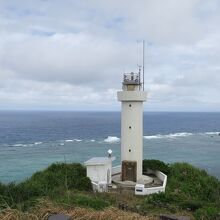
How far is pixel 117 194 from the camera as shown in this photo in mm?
17422

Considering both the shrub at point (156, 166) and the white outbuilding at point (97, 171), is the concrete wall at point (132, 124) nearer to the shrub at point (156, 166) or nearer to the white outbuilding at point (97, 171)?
the white outbuilding at point (97, 171)

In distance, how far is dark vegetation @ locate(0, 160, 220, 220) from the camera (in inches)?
363

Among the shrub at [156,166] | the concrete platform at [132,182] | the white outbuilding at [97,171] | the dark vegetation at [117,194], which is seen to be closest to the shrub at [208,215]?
the dark vegetation at [117,194]

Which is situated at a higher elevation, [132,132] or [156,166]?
[132,132]

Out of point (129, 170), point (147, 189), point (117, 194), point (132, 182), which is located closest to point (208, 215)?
point (117, 194)

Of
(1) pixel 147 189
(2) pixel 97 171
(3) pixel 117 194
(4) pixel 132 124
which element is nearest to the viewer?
(3) pixel 117 194

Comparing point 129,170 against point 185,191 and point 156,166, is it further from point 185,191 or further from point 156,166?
point 185,191

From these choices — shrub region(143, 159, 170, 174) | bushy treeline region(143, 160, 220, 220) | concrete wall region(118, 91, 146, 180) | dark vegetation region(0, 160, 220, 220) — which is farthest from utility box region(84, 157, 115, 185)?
shrub region(143, 159, 170, 174)

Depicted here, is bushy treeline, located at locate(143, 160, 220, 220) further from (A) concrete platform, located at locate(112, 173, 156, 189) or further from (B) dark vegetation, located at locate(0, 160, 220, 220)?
(A) concrete platform, located at locate(112, 173, 156, 189)

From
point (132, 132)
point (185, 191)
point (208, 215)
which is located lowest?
point (185, 191)

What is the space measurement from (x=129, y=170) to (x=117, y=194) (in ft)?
11.5

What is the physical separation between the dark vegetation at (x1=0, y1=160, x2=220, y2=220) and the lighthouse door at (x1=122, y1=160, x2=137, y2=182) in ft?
6.70

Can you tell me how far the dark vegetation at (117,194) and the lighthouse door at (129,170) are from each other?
2.04 m

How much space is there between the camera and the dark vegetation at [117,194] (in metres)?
9.23
